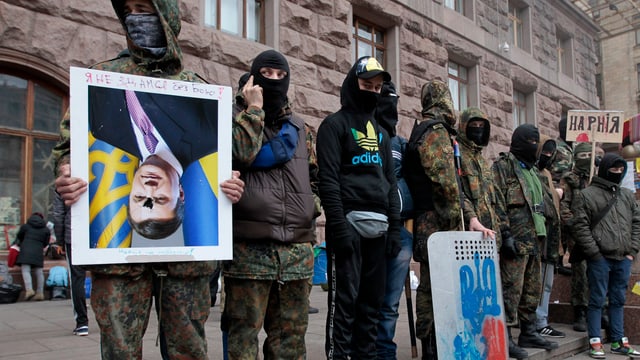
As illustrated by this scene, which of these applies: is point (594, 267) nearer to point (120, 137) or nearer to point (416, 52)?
point (120, 137)

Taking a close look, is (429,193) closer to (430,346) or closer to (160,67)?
(430,346)

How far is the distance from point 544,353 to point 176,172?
3.74 meters

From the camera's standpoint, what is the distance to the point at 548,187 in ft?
18.0

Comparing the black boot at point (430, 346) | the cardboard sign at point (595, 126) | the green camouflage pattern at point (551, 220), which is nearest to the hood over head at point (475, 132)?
the green camouflage pattern at point (551, 220)

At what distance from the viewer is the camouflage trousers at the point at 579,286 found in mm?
5926

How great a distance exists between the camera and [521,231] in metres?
4.73

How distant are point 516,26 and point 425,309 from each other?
573 inches

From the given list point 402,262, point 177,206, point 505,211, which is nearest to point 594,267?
point 505,211

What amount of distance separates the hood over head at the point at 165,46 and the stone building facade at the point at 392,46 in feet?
16.7

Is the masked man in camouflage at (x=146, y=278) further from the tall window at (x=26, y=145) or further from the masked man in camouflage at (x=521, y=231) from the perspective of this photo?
the tall window at (x=26, y=145)

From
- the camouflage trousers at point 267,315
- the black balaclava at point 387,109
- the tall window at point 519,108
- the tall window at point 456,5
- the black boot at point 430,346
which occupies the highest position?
the tall window at point 456,5

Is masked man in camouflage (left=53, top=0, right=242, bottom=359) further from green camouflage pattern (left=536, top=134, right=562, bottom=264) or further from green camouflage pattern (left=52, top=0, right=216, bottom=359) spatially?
green camouflage pattern (left=536, top=134, right=562, bottom=264)

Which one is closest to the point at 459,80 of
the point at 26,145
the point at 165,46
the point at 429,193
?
the point at 26,145

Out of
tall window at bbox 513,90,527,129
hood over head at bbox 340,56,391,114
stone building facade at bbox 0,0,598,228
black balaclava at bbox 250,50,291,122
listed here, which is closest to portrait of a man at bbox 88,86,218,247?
black balaclava at bbox 250,50,291,122
